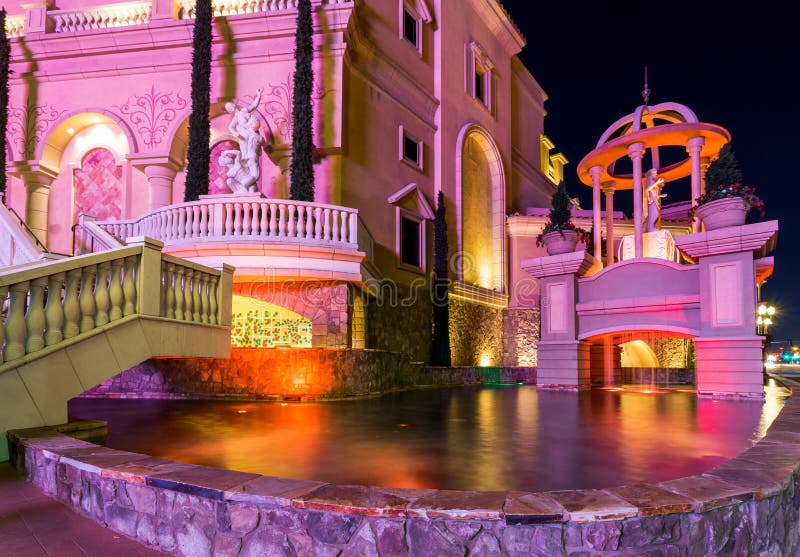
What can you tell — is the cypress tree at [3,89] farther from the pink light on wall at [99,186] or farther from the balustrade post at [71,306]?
the balustrade post at [71,306]

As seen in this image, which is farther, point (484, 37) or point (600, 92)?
point (600, 92)

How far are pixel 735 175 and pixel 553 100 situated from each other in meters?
65.6

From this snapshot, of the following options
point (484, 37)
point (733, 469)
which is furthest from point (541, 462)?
point (484, 37)

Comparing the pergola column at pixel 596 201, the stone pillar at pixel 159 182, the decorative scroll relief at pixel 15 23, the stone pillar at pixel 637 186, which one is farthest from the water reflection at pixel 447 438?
the decorative scroll relief at pixel 15 23

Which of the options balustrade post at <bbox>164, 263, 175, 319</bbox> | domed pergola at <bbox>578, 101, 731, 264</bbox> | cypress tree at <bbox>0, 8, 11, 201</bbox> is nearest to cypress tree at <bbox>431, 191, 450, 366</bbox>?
domed pergola at <bbox>578, 101, 731, 264</bbox>

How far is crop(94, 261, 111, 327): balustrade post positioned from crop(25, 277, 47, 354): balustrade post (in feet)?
2.48

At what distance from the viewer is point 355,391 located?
11.0 m

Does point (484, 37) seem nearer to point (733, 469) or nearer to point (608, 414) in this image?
point (608, 414)

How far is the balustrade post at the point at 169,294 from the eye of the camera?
7.84m

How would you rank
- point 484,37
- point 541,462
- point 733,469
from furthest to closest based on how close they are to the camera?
point 484,37 → point 541,462 → point 733,469

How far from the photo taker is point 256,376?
1057 centimetres

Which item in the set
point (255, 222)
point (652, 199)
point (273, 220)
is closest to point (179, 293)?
point (255, 222)

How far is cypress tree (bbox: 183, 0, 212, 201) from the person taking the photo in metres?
15.2

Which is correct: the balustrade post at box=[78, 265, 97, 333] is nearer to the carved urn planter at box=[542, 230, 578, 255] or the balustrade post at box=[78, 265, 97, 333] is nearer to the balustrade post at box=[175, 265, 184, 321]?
the balustrade post at box=[175, 265, 184, 321]
